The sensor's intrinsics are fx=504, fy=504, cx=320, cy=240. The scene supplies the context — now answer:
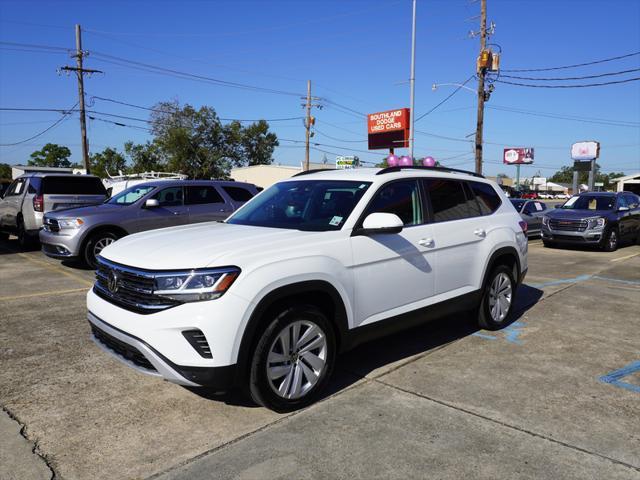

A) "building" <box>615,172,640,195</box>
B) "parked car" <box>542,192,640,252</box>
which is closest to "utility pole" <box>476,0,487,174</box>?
"parked car" <box>542,192,640,252</box>

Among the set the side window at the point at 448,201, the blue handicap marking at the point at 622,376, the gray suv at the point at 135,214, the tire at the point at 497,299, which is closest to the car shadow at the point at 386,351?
the tire at the point at 497,299

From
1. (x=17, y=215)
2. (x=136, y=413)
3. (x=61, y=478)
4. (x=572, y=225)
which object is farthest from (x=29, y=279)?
(x=572, y=225)

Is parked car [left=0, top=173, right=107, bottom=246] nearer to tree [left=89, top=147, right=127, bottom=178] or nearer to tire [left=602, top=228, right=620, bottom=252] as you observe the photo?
tire [left=602, top=228, right=620, bottom=252]

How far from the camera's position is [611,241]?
44.4ft

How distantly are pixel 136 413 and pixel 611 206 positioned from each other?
47.0 feet

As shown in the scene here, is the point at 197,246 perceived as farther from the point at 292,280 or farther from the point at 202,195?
the point at 202,195

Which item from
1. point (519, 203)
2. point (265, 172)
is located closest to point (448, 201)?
point (519, 203)

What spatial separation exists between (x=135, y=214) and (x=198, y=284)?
22.8ft

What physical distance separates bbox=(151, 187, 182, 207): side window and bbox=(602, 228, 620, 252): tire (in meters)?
10.9

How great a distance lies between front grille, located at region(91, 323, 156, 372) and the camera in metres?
3.32

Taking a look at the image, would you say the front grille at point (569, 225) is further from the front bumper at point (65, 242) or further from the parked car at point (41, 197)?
the front bumper at point (65, 242)

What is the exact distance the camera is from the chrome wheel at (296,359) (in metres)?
3.44

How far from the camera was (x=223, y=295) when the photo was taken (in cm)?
314

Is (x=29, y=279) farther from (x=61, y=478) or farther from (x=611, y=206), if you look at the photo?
(x=611, y=206)
